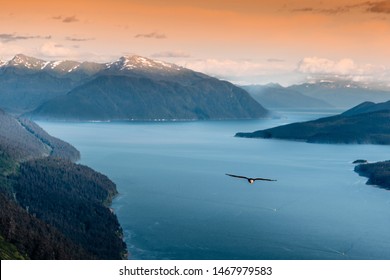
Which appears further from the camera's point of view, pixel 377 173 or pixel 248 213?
pixel 377 173

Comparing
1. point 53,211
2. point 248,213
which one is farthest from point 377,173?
point 53,211

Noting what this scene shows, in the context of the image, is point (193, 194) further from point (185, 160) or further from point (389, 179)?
point (185, 160)

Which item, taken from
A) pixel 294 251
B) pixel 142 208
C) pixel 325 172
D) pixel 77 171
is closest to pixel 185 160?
pixel 325 172

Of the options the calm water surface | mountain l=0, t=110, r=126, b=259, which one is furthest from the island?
mountain l=0, t=110, r=126, b=259

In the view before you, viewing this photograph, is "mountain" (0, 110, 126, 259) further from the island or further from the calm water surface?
the island

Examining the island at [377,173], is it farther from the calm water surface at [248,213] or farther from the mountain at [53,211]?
the mountain at [53,211]

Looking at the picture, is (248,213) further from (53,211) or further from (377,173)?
(377,173)

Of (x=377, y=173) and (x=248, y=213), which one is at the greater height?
(x=377, y=173)

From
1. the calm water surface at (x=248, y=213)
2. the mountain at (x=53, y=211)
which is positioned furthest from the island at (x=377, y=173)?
the mountain at (x=53, y=211)
